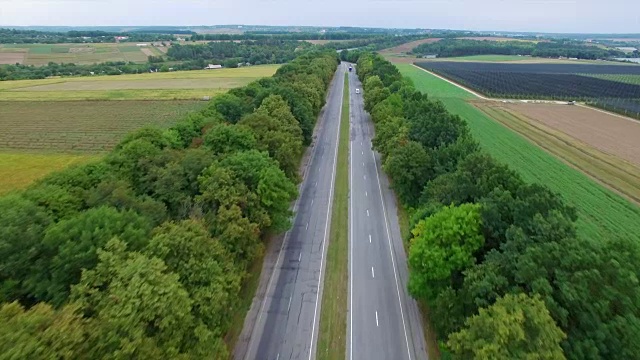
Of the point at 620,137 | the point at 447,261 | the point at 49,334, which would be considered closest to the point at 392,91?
the point at 620,137

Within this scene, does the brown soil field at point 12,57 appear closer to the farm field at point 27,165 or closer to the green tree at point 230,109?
the farm field at point 27,165

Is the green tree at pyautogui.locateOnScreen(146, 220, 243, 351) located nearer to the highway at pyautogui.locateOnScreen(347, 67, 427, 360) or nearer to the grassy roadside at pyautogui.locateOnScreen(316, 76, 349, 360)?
the grassy roadside at pyautogui.locateOnScreen(316, 76, 349, 360)

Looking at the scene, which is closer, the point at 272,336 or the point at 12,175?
the point at 272,336

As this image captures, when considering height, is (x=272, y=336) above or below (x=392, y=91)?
below

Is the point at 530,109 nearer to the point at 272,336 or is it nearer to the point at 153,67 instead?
Result: the point at 272,336

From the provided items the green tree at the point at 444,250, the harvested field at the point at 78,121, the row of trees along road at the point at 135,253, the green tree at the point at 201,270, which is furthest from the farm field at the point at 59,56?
the green tree at the point at 444,250

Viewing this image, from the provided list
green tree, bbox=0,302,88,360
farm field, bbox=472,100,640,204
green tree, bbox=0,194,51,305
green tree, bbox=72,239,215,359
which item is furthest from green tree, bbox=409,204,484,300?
farm field, bbox=472,100,640,204

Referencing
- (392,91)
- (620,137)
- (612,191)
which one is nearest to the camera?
(612,191)

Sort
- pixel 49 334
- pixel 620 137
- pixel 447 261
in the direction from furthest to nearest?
pixel 620 137
pixel 447 261
pixel 49 334
